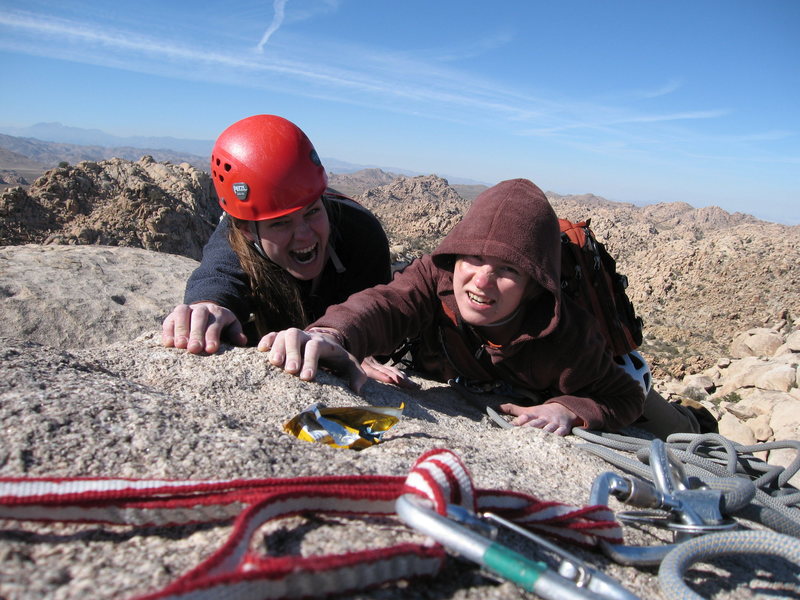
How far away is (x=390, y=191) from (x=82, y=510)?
78615 mm

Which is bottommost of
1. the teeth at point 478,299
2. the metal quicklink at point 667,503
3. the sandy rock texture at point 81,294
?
the sandy rock texture at point 81,294

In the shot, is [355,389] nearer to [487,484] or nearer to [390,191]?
[487,484]

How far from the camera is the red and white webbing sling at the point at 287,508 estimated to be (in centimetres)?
98

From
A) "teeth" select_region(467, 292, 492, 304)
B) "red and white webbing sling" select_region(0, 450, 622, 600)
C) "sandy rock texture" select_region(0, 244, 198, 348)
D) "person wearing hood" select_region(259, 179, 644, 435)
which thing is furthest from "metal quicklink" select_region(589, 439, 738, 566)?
"sandy rock texture" select_region(0, 244, 198, 348)

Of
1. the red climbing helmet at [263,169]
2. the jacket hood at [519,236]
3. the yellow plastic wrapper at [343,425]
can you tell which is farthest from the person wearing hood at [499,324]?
the red climbing helmet at [263,169]

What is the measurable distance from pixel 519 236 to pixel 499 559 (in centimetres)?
208

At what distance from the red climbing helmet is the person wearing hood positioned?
0.88 metres

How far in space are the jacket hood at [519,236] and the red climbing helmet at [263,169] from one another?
1139 millimetres

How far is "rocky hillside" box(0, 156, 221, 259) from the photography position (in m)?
10.8

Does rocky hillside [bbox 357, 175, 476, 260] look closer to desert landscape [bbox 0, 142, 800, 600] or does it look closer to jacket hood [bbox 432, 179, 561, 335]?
desert landscape [bbox 0, 142, 800, 600]

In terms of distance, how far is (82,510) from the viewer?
1176 mm

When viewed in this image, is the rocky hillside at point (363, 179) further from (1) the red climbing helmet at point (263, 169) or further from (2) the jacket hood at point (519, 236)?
(2) the jacket hood at point (519, 236)

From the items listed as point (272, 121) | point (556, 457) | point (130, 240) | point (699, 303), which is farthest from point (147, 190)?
point (699, 303)

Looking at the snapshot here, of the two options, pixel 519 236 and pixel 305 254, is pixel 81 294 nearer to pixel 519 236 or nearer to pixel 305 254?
pixel 305 254
